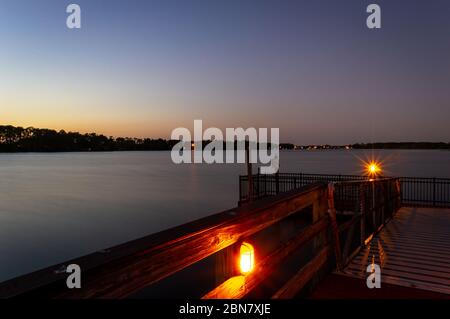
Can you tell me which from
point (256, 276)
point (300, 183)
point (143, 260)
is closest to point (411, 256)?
point (256, 276)

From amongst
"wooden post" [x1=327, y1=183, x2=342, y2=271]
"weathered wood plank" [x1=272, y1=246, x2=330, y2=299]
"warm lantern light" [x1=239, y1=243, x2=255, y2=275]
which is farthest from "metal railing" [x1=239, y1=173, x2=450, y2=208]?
"warm lantern light" [x1=239, y1=243, x2=255, y2=275]

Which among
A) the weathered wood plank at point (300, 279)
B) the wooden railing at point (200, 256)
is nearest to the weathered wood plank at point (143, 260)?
the wooden railing at point (200, 256)

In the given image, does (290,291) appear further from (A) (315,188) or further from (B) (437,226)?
(B) (437,226)

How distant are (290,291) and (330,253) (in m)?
1.67

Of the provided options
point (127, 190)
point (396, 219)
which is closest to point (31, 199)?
point (127, 190)

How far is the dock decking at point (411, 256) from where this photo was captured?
5.08 meters

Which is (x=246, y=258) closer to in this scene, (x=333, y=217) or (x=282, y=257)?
(x=282, y=257)

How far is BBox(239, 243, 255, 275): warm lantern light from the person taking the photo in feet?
8.50

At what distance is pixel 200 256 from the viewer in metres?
2.14

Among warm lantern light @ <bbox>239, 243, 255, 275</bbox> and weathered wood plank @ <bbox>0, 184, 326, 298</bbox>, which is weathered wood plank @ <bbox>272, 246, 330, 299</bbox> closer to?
warm lantern light @ <bbox>239, 243, 255, 275</bbox>

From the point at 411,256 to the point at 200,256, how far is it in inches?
221

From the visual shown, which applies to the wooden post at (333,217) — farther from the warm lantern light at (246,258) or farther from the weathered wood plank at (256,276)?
the warm lantern light at (246,258)

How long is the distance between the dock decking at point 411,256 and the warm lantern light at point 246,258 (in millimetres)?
2947

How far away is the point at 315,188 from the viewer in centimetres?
415
